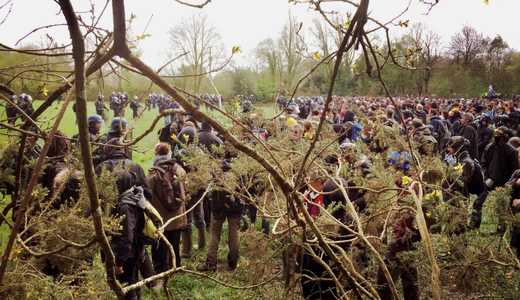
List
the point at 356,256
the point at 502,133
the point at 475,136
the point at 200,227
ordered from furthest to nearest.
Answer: the point at 475,136 < the point at 502,133 < the point at 200,227 < the point at 356,256

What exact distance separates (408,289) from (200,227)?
11.7 ft

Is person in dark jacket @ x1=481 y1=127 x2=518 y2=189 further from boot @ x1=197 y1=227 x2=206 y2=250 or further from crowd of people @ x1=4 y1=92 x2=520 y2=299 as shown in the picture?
boot @ x1=197 y1=227 x2=206 y2=250

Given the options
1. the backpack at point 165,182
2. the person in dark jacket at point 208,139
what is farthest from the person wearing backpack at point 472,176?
the backpack at point 165,182

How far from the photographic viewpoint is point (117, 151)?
4297 millimetres

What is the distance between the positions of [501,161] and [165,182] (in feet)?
18.2

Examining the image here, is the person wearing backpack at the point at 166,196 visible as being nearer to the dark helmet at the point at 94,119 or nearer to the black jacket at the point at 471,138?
the dark helmet at the point at 94,119

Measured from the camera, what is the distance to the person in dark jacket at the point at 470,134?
10.0 m

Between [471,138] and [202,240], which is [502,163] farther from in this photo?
[202,240]

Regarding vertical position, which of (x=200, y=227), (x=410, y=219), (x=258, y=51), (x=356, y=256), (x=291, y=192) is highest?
(x=258, y=51)

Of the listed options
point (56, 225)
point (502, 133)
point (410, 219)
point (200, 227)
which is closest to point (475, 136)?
point (502, 133)

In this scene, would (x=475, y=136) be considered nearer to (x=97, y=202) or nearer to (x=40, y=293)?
(x=40, y=293)

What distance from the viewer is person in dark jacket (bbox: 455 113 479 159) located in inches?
395

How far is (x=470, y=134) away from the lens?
1021 centimetres

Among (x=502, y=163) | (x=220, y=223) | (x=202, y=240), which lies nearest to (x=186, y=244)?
(x=202, y=240)
